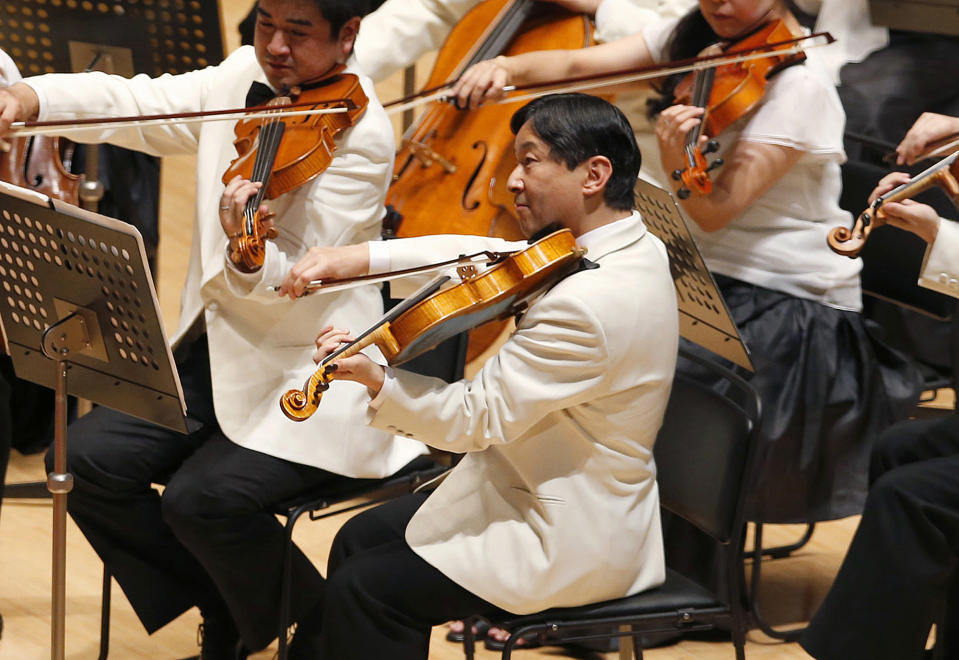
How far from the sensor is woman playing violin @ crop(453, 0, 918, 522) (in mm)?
2625

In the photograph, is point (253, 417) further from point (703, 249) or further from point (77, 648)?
point (703, 249)

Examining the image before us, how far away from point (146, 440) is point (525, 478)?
0.86 m

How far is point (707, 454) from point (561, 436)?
0.31 m

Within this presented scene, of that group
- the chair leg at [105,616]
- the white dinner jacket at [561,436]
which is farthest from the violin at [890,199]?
the chair leg at [105,616]

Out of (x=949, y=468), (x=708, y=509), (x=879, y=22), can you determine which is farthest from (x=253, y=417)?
(x=879, y=22)

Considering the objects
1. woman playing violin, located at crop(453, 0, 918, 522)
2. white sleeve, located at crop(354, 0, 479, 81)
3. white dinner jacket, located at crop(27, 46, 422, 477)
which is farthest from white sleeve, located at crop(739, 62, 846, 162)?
white sleeve, located at crop(354, 0, 479, 81)

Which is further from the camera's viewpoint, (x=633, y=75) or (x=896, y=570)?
(x=633, y=75)

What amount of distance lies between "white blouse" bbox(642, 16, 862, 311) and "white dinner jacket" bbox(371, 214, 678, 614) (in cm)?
82

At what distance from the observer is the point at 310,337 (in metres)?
2.41

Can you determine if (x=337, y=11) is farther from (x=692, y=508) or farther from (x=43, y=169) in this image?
(x=692, y=508)

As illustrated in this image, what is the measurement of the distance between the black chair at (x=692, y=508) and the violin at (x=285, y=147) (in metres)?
0.73

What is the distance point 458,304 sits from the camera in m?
1.78

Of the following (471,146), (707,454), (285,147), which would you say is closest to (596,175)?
(707,454)

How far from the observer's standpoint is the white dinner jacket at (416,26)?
307 centimetres
